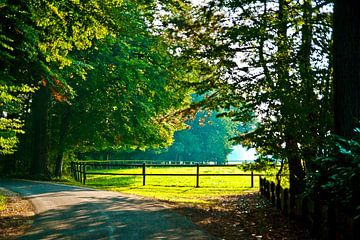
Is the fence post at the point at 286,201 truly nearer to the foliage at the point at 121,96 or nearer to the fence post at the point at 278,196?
the fence post at the point at 278,196

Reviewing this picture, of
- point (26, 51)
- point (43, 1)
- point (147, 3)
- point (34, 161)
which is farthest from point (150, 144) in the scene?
point (43, 1)

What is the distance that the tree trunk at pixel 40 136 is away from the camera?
26438 millimetres

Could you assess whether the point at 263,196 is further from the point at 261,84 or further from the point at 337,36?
the point at 337,36

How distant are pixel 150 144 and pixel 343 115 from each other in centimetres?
2346

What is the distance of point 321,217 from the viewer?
25.0ft

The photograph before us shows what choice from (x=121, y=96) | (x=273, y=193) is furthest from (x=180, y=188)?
(x=273, y=193)

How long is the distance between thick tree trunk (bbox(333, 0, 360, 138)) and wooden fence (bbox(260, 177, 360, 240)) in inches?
64.0

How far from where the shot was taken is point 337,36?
27.1ft

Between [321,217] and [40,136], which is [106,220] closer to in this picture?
[321,217]

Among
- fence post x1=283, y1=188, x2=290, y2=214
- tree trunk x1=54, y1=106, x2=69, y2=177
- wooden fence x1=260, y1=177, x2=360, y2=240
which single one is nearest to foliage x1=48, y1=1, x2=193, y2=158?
tree trunk x1=54, y1=106, x2=69, y2=177

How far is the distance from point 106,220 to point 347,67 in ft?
21.8

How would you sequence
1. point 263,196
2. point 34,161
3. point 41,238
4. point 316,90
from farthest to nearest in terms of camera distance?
1. point 34,161
2. point 263,196
3. point 316,90
4. point 41,238

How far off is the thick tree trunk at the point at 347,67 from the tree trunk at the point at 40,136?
2171 centimetres

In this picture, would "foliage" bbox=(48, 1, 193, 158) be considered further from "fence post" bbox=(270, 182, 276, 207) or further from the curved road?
"fence post" bbox=(270, 182, 276, 207)
